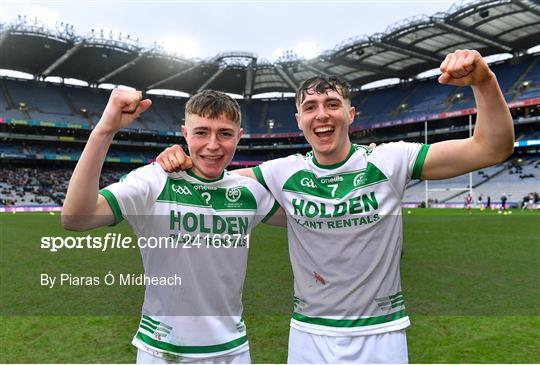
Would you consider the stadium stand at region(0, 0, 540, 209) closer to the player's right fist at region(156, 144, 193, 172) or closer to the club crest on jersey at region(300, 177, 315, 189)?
the club crest on jersey at region(300, 177, 315, 189)

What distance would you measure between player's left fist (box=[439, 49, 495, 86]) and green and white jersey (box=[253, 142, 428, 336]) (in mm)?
629

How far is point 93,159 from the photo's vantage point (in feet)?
7.00

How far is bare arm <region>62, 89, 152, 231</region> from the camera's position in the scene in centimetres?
212

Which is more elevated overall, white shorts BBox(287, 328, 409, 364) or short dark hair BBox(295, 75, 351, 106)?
short dark hair BBox(295, 75, 351, 106)

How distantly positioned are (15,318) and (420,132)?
50.5m

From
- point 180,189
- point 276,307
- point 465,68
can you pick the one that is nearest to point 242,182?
point 180,189

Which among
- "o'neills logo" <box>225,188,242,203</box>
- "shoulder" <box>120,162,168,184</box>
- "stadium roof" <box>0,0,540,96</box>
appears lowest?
"o'neills logo" <box>225,188,242,203</box>

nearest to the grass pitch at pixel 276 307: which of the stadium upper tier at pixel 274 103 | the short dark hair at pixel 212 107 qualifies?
the short dark hair at pixel 212 107

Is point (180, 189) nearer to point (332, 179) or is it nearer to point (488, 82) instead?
point (332, 179)

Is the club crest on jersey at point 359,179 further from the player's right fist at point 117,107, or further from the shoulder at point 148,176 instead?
the player's right fist at point 117,107

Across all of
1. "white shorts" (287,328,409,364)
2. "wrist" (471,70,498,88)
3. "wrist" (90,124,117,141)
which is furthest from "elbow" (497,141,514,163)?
"wrist" (90,124,117,141)

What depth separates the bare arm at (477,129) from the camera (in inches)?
83.0

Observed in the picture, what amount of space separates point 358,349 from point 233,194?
4.10ft

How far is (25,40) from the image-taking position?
39844mm
